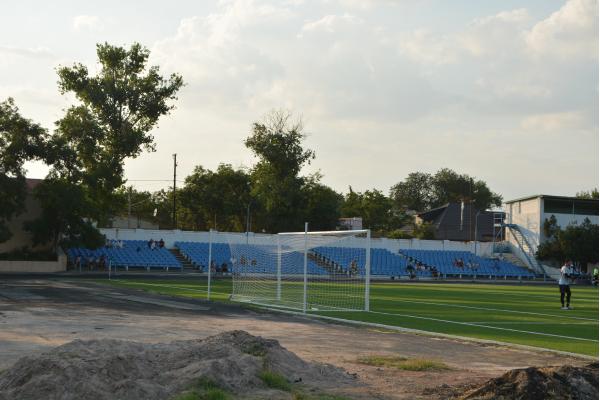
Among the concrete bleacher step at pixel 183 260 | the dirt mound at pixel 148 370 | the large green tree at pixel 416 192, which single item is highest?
the large green tree at pixel 416 192

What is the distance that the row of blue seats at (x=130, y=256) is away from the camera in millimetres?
58225

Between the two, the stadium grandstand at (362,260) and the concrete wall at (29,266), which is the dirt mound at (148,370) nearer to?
the stadium grandstand at (362,260)

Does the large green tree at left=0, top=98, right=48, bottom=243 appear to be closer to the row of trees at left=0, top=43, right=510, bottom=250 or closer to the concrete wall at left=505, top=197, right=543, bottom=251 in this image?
A: the row of trees at left=0, top=43, right=510, bottom=250

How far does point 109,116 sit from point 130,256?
34.9 feet

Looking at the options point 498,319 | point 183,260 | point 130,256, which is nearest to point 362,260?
point 183,260

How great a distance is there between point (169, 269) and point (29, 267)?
33.4 ft

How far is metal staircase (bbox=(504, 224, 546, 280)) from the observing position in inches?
3025

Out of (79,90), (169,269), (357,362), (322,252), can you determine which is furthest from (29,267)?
(357,362)

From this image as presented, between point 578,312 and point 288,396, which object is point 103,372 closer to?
point 288,396

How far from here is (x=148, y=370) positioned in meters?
9.36

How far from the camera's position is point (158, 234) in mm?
65750

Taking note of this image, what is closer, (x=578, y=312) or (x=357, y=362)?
(x=357, y=362)

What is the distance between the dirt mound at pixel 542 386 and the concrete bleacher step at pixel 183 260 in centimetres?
5289

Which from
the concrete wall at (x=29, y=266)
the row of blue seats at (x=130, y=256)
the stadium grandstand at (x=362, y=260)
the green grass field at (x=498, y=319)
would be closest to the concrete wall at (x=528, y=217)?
the stadium grandstand at (x=362, y=260)
